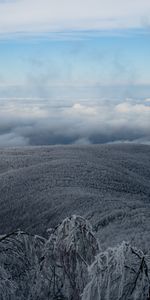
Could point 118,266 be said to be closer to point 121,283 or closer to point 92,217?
point 121,283

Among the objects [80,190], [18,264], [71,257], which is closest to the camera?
[71,257]

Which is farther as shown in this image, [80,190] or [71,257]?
[80,190]

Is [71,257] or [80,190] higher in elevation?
[80,190]

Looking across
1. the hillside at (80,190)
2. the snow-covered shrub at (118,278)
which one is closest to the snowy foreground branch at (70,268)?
the snow-covered shrub at (118,278)

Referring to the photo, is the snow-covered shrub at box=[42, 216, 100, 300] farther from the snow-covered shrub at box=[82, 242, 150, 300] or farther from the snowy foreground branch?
the snow-covered shrub at box=[82, 242, 150, 300]

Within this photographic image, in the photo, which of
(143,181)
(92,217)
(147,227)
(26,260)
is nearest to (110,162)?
(143,181)

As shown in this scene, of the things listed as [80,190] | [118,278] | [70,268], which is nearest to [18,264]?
[70,268]

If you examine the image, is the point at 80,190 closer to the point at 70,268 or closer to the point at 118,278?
the point at 70,268

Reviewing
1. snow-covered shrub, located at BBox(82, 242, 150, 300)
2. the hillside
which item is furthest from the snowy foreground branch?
the hillside
